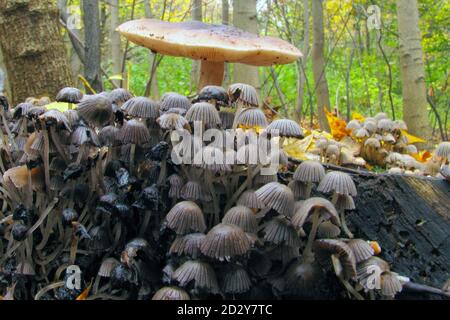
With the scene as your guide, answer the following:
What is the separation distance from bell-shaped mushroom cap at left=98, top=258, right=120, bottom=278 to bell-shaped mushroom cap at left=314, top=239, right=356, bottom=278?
0.77 meters

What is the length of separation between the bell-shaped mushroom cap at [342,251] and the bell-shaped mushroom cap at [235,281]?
29cm

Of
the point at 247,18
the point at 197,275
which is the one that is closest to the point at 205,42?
the point at 197,275

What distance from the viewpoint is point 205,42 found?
8.11 feet

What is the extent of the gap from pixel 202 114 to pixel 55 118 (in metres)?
0.56

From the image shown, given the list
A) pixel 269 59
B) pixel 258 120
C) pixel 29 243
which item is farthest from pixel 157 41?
pixel 29 243

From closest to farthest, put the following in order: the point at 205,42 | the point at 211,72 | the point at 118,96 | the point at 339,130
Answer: the point at 118,96, the point at 205,42, the point at 211,72, the point at 339,130

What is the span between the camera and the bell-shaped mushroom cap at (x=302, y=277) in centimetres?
165

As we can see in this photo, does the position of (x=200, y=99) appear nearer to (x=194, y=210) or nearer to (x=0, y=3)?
(x=194, y=210)

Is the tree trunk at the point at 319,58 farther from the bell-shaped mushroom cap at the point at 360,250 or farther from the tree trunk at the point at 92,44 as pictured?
the bell-shaped mushroom cap at the point at 360,250

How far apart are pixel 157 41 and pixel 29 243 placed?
137 cm

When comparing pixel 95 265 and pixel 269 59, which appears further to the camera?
pixel 269 59

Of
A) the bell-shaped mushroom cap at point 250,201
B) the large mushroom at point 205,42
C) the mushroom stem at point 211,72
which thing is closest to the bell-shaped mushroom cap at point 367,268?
the bell-shaped mushroom cap at point 250,201

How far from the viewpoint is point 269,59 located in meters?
2.93

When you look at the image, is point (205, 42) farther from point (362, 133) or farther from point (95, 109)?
point (362, 133)
